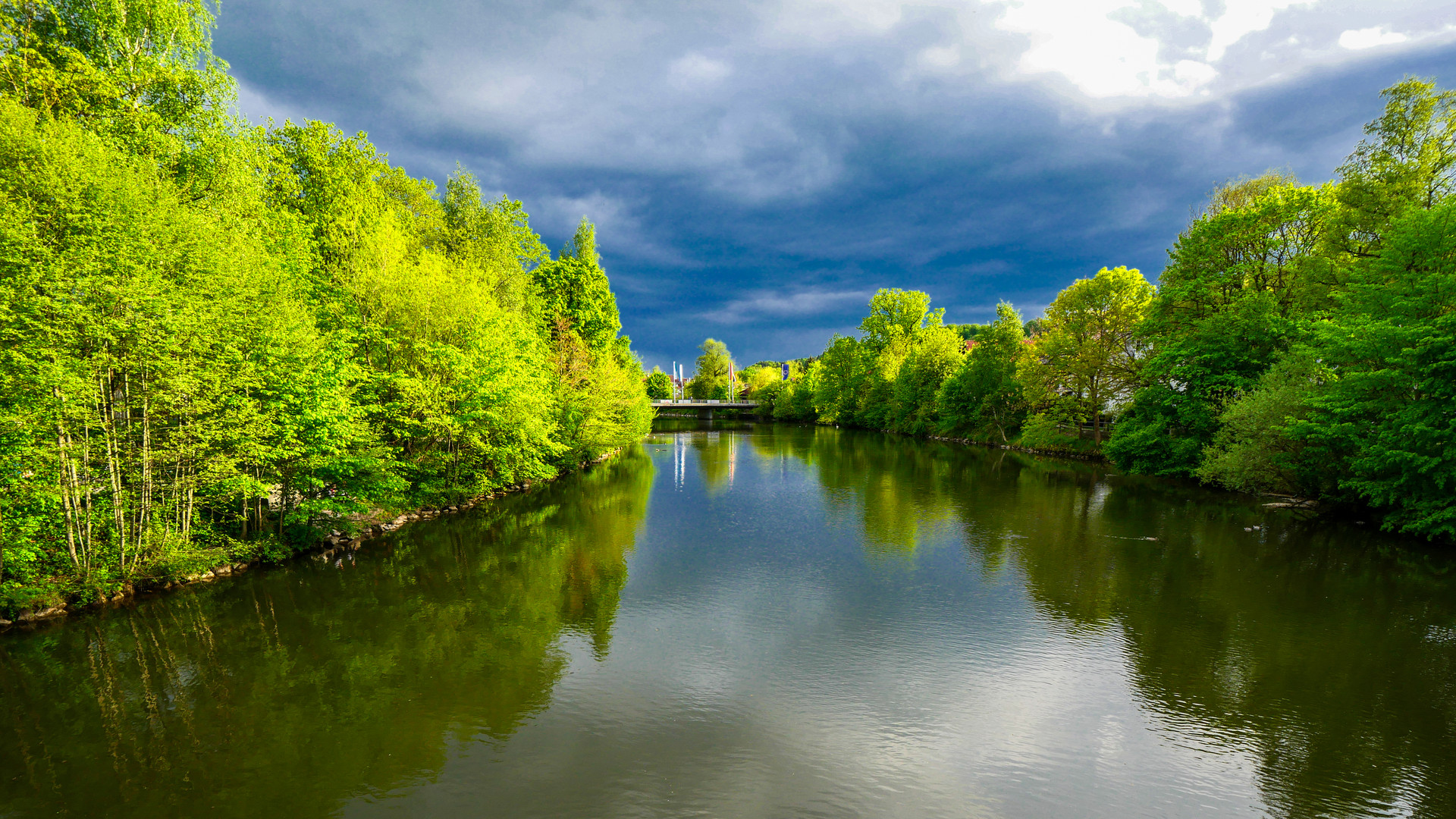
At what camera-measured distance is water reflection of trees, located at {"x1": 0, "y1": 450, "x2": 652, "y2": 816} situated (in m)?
8.11

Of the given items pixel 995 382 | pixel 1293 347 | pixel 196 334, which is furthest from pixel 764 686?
pixel 995 382

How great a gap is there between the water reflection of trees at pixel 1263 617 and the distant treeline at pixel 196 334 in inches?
731

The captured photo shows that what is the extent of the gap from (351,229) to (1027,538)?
30.0m

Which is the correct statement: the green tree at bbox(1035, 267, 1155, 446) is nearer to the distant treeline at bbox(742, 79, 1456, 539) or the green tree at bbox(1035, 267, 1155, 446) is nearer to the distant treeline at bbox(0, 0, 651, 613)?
the distant treeline at bbox(742, 79, 1456, 539)

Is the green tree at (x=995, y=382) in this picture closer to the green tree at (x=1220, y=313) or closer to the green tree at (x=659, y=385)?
the green tree at (x=1220, y=313)

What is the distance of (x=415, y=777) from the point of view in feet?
27.0

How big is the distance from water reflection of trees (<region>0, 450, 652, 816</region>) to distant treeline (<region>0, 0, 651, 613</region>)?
2400 mm

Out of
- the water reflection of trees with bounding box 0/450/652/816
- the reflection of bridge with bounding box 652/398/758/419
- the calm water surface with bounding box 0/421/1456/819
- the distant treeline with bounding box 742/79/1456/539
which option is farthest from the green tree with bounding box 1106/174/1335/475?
the reflection of bridge with bounding box 652/398/758/419

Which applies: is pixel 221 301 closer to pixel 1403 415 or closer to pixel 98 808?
pixel 98 808

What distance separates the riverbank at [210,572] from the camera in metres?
12.5

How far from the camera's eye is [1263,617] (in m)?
13.7

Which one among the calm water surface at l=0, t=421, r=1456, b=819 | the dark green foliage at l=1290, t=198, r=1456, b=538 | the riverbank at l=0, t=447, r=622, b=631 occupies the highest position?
the dark green foliage at l=1290, t=198, r=1456, b=538

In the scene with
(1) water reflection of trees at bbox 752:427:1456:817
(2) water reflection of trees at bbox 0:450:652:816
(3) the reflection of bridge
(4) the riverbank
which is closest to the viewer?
(2) water reflection of trees at bbox 0:450:652:816

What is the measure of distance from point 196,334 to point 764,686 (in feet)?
51.3
